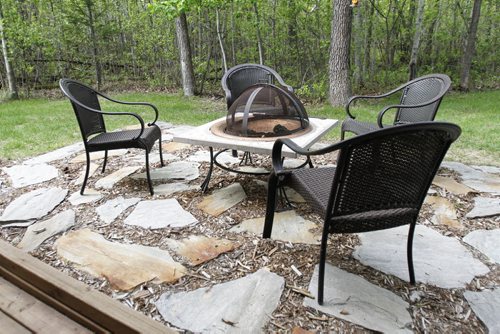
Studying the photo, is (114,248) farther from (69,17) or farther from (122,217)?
(69,17)

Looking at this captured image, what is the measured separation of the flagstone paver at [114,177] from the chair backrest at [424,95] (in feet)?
8.13

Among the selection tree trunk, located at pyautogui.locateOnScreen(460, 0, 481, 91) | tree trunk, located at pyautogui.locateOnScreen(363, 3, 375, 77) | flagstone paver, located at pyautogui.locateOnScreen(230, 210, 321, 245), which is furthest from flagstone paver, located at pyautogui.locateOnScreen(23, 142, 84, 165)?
tree trunk, located at pyautogui.locateOnScreen(460, 0, 481, 91)

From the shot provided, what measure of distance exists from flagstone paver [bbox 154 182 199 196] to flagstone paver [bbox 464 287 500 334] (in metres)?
1.94

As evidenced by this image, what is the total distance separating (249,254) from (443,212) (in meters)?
1.38

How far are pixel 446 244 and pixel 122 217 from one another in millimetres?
2021

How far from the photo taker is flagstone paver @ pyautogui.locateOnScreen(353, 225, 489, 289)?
1.71 m

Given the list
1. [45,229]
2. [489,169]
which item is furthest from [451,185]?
[45,229]

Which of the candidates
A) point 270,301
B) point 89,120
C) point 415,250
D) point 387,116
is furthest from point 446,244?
point 387,116

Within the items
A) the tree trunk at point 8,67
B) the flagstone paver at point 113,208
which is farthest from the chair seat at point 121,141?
the tree trunk at point 8,67

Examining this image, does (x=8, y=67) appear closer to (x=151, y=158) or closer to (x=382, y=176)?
(x=151, y=158)

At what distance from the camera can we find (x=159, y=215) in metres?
2.32

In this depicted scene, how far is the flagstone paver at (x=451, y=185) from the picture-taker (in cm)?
259

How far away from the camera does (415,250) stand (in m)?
1.91

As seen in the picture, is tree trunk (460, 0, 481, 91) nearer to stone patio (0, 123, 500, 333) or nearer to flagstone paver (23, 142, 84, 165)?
stone patio (0, 123, 500, 333)
